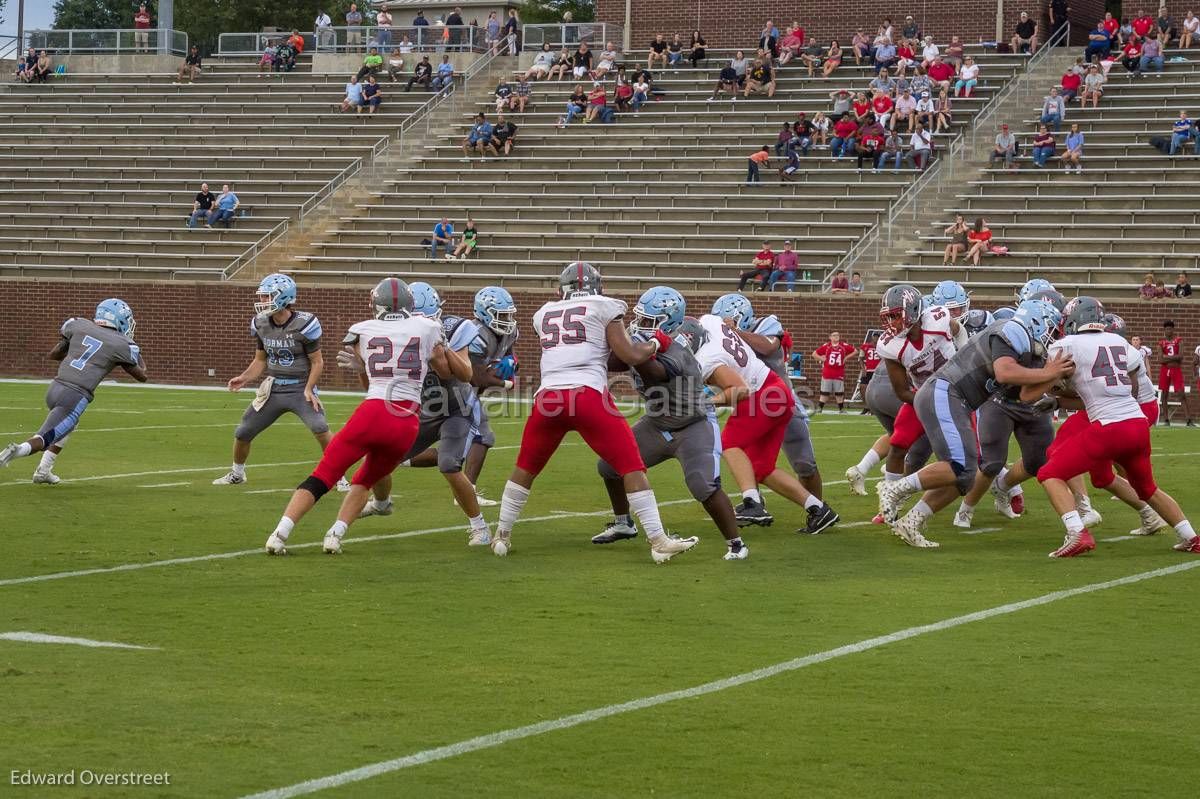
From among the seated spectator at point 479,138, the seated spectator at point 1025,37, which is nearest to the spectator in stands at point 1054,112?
the seated spectator at point 1025,37

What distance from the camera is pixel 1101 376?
9719 millimetres

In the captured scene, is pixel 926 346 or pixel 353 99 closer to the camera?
pixel 926 346

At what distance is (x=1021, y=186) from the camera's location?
2822 cm

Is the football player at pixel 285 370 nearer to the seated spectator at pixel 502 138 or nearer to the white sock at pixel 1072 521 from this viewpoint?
the white sock at pixel 1072 521

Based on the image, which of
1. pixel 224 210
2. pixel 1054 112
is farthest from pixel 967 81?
pixel 224 210

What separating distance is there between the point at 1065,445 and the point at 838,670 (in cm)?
381

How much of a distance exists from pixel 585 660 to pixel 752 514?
4.50 metres

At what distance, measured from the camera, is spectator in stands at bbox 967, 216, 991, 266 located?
26.3 meters

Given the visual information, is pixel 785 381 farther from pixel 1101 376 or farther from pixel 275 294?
pixel 275 294

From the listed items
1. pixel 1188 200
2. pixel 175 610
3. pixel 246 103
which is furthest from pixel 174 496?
pixel 246 103

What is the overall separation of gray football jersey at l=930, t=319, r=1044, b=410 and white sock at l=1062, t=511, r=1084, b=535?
958 mm

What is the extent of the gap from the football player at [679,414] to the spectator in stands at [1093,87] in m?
22.1

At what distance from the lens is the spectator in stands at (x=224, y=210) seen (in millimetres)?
31688

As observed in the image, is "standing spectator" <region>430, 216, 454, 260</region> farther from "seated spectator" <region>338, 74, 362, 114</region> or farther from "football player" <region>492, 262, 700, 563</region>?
"football player" <region>492, 262, 700, 563</region>
